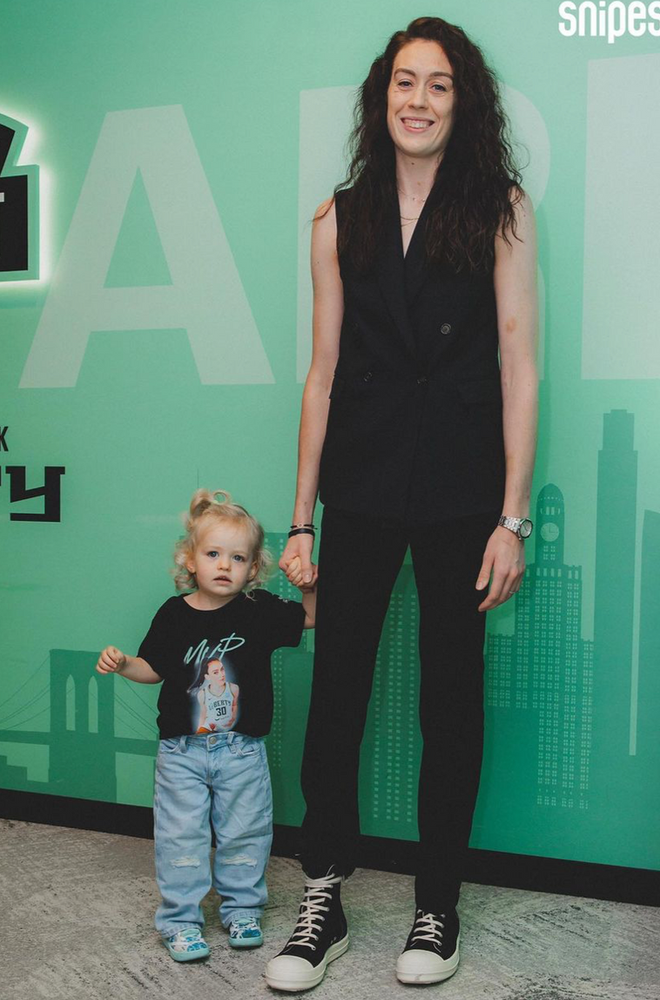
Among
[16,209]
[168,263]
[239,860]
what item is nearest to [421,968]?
[239,860]

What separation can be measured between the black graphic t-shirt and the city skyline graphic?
1.09 ft

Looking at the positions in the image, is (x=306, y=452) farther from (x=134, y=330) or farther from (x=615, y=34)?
(x=615, y=34)

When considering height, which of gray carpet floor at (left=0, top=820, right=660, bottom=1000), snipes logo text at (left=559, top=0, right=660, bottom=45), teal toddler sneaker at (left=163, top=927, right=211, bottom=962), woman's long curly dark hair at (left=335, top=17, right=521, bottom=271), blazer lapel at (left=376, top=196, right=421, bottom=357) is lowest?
gray carpet floor at (left=0, top=820, right=660, bottom=1000)

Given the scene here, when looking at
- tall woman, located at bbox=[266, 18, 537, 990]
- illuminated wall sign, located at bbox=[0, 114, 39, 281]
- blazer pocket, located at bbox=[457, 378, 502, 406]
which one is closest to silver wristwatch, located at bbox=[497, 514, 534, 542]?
tall woman, located at bbox=[266, 18, 537, 990]

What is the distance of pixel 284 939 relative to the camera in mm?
1731

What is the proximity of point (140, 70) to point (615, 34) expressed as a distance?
1.10 meters

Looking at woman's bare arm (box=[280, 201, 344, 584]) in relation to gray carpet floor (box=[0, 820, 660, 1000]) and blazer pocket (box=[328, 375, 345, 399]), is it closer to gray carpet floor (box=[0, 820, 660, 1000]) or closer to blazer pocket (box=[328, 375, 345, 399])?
blazer pocket (box=[328, 375, 345, 399])

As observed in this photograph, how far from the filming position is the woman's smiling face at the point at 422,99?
158 centimetres

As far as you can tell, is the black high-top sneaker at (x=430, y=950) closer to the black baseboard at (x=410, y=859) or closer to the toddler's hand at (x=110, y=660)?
the black baseboard at (x=410, y=859)

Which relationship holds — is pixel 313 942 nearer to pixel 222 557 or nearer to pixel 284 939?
pixel 284 939

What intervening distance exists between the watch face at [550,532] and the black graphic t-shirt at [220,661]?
55cm

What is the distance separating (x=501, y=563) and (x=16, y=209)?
1596mm

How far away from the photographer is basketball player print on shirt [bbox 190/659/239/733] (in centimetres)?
176

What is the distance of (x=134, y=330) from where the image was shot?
7.36 ft
